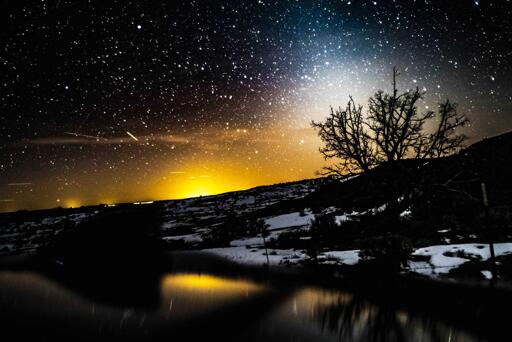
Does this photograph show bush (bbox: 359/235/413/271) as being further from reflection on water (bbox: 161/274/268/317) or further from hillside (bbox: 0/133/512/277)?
reflection on water (bbox: 161/274/268/317)

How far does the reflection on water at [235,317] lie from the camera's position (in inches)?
254

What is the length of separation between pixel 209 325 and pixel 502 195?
18.3 meters

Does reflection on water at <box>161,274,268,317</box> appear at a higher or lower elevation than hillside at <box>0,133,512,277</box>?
lower

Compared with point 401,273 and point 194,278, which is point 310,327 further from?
point 194,278

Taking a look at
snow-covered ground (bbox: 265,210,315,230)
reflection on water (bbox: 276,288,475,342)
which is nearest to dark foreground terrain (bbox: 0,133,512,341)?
reflection on water (bbox: 276,288,475,342)

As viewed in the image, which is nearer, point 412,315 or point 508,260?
point 412,315

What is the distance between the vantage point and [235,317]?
303 inches

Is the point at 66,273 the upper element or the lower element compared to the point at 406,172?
lower

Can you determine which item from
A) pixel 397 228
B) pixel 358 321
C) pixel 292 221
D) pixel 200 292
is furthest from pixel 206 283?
pixel 292 221

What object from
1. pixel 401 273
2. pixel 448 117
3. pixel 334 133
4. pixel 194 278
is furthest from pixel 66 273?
pixel 448 117

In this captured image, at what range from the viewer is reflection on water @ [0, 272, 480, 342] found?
21.2ft

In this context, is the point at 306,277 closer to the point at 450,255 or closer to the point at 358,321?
the point at 358,321

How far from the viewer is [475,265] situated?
10.0 m

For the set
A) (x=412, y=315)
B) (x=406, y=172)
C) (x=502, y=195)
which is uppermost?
(x=406, y=172)
